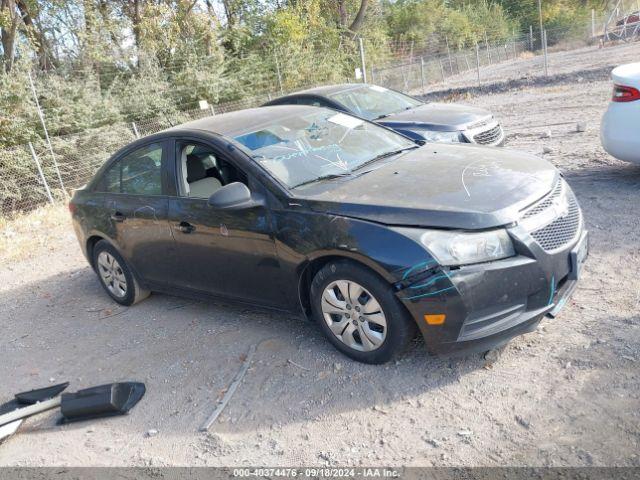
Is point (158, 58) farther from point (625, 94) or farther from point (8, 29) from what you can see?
point (625, 94)

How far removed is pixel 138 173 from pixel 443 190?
2.84 meters

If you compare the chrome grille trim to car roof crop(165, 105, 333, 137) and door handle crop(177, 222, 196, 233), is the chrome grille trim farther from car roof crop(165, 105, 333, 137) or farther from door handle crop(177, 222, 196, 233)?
door handle crop(177, 222, 196, 233)

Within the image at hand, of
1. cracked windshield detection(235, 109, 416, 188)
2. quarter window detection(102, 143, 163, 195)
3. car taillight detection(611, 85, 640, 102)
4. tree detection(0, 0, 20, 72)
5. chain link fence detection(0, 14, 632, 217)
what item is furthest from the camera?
tree detection(0, 0, 20, 72)

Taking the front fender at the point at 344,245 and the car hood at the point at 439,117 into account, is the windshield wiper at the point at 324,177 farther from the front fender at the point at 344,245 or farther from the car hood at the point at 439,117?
the car hood at the point at 439,117

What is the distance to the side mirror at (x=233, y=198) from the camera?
3893mm

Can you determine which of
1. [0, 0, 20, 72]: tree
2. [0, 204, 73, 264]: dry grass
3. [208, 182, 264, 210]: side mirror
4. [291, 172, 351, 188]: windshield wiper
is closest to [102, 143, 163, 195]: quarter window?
[208, 182, 264, 210]: side mirror

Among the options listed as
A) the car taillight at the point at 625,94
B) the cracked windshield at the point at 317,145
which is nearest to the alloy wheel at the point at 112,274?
the cracked windshield at the point at 317,145

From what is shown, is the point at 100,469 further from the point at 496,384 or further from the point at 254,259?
the point at 496,384

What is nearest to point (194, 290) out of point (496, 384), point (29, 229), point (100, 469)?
point (100, 469)

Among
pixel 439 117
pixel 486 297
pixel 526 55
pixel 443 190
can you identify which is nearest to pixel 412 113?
pixel 439 117

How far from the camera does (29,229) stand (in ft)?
33.9

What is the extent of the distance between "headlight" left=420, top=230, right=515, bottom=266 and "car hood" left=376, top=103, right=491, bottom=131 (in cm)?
473

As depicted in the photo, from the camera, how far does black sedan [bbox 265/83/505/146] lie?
7754 millimetres

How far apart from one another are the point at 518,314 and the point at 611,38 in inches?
1436
